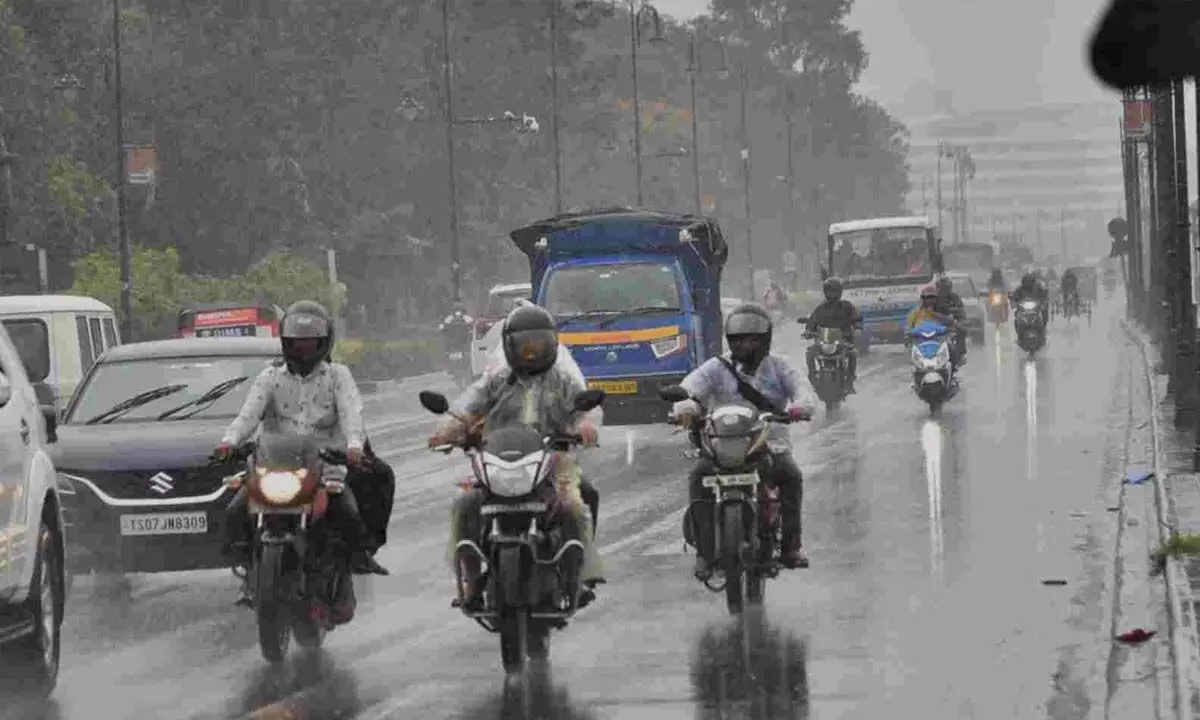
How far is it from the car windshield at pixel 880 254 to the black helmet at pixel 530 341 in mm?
41356

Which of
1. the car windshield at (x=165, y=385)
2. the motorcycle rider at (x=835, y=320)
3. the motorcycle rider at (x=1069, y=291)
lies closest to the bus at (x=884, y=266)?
the motorcycle rider at (x=835, y=320)

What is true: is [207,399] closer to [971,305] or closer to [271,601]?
[271,601]

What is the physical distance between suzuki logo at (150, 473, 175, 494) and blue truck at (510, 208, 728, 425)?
13917 millimetres

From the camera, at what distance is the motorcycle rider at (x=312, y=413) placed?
10789 millimetres

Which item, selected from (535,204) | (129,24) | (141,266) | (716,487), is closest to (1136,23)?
(716,487)

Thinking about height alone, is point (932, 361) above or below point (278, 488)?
above

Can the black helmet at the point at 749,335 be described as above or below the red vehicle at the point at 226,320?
below

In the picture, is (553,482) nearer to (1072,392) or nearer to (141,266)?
(1072,392)

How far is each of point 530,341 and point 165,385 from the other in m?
5.14

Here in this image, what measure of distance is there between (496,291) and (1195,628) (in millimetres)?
34982

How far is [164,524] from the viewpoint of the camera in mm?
13125

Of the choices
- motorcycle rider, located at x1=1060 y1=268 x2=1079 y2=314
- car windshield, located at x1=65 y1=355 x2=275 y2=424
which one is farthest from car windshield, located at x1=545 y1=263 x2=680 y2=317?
motorcycle rider, located at x1=1060 y1=268 x2=1079 y2=314

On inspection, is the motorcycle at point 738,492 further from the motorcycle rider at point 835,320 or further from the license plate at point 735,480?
the motorcycle rider at point 835,320

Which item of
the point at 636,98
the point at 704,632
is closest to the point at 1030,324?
the point at 636,98
